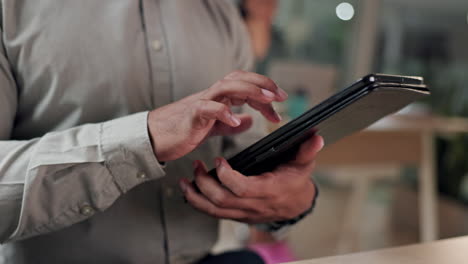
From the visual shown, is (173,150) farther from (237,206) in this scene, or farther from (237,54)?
(237,54)

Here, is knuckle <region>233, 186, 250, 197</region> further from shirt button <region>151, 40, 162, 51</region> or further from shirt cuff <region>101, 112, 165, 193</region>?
shirt button <region>151, 40, 162, 51</region>

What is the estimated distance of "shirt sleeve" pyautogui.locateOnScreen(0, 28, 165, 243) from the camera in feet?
1.50

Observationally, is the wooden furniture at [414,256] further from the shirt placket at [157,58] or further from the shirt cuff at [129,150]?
the shirt placket at [157,58]

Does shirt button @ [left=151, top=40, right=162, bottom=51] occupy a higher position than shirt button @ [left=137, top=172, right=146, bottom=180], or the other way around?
shirt button @ [left=151, top=40, right=162, bottom=51]

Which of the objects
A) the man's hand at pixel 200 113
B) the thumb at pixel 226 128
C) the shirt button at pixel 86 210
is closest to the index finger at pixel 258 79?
the man's hand at pixel 200 113

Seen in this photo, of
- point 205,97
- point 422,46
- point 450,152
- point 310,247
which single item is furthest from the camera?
point 422,46

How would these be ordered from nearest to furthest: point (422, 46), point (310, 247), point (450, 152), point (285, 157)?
point (285, 157), point (310, 247), point (450, 152), point (422, 46)

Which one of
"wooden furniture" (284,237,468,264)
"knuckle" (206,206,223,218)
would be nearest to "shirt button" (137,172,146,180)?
"knuckle" (206,206,223,218)

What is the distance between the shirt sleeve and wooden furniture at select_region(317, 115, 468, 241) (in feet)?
4.07

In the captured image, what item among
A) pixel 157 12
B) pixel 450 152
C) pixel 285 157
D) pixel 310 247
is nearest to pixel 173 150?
pixel 285 157

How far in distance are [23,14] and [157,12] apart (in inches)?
7.5

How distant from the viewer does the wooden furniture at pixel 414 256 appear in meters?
0.42

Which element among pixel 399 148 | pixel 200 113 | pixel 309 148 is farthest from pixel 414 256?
pixel 399 148

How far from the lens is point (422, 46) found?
2.81 m
